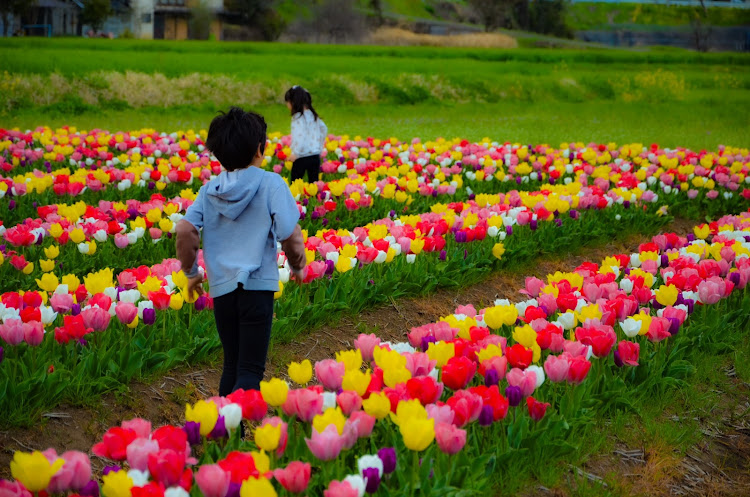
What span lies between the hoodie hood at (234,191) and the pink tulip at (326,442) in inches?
52.8

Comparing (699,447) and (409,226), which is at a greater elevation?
(409,226)

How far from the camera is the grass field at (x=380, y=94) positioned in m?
19.3

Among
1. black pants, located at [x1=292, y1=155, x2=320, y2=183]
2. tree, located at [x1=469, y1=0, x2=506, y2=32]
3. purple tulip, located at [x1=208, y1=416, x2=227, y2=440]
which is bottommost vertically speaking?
purple tulip, located at [x1=208, y1=416, x2=227, y2=440]

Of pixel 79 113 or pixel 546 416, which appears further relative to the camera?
pixel 79 113

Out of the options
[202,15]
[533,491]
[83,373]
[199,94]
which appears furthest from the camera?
[202,15]

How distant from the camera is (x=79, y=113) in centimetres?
2050

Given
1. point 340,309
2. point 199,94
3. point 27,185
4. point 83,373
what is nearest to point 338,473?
point 83,373

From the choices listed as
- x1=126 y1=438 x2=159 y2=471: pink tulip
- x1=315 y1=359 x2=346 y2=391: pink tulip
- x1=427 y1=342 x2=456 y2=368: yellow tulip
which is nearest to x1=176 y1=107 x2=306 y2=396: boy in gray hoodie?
x1=315 y1=359 x2=346 y2=391: pink tulip

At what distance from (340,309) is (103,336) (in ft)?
5.59

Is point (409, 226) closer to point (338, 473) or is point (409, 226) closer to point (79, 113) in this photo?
point (338, 473)

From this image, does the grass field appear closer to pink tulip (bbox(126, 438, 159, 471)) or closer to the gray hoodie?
the gray hoodie

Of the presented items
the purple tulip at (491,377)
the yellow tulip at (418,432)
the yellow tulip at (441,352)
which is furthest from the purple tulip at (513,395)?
the yellow tulip at (418,432)

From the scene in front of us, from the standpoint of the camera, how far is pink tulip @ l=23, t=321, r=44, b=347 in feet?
12.8

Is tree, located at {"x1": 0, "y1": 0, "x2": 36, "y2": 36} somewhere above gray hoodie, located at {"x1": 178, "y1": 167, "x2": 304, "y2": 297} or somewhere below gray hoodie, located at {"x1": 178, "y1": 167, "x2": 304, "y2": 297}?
above
